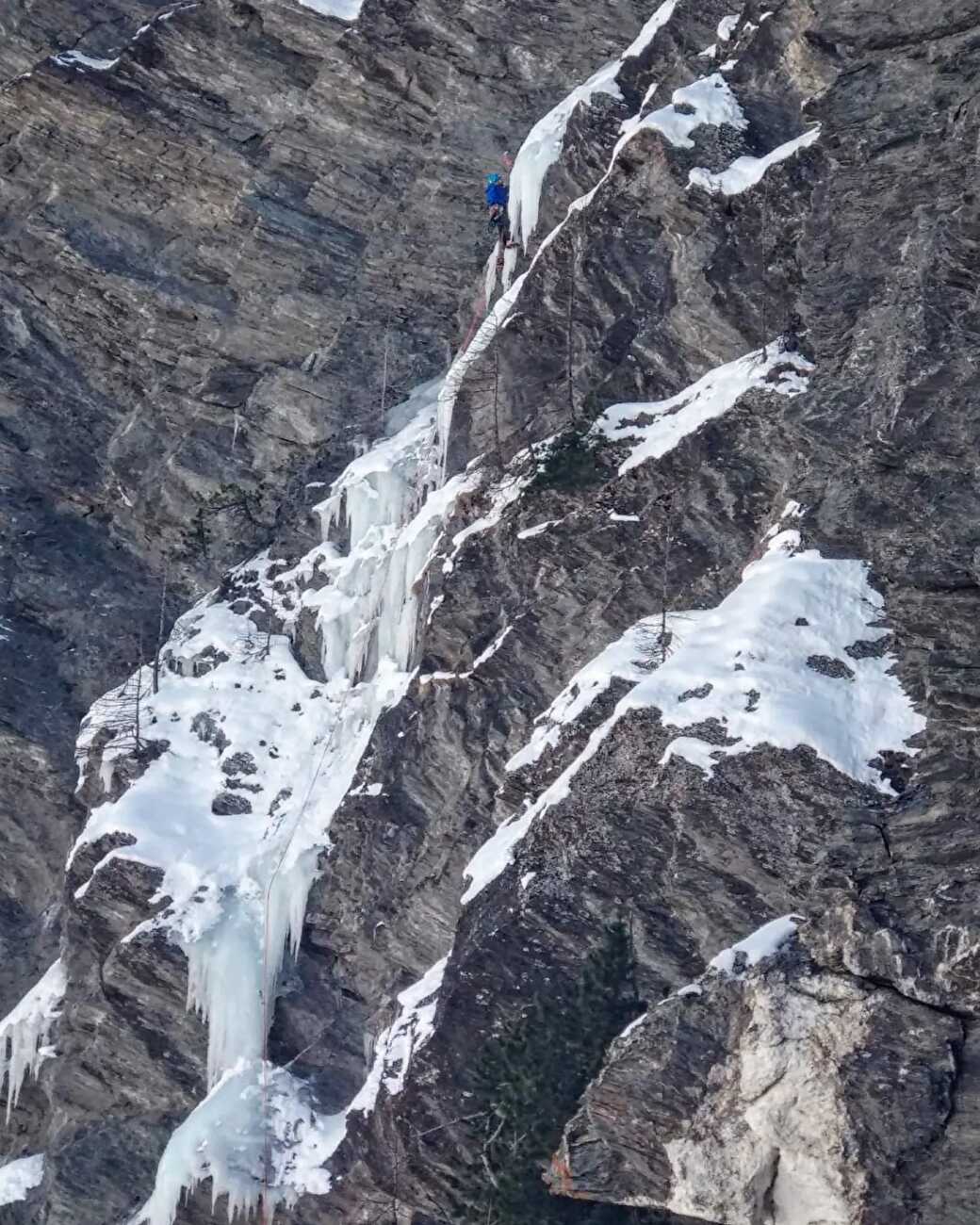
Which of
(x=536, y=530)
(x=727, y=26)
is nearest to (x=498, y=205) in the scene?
(x=727, y=26)

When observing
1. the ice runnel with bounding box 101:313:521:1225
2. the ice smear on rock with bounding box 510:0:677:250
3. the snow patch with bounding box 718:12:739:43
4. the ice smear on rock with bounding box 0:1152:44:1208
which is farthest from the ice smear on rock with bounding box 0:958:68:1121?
the snow patch with bounding box 718:12:739:43

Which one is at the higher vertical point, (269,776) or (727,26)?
(727,26)

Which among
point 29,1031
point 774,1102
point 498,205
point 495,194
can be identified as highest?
point 495,194

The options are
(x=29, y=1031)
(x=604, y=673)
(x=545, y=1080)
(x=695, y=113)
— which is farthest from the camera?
(x=29, y=1031)

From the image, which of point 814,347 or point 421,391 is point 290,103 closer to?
point 421,391

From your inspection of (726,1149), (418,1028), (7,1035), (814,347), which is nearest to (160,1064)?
(7,1035)

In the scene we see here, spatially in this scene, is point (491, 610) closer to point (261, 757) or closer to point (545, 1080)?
point (261, 757)
